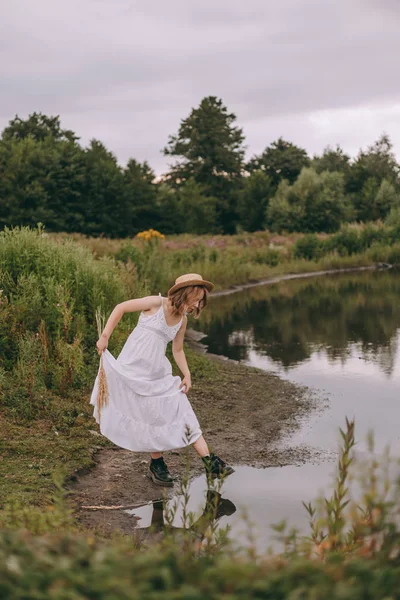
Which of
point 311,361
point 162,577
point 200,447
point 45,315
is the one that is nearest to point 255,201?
point 311,361

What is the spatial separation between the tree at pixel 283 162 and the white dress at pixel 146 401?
65058 millimetres

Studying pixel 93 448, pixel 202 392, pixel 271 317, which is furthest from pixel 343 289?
pixel 93 448

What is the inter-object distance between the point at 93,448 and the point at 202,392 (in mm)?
2840

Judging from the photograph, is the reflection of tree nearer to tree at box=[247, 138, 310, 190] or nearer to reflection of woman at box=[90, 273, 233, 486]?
reflection of woman at box=[90, 273, 233, 486]

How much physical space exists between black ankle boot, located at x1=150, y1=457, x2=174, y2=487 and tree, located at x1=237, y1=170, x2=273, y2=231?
56869 millimetres

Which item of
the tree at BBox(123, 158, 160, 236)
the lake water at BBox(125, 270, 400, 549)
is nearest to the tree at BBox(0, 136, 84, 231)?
the tree at BBox(123, 158, 160, 236)

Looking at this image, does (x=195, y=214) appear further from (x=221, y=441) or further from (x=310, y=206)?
(x=221, y=441)

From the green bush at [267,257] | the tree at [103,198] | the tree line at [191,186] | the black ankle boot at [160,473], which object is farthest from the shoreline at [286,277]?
the tree at [103,198]

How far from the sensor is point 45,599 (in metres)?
1.71

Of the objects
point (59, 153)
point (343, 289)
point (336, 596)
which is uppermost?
point (59, 153)

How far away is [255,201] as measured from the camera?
6319 cm

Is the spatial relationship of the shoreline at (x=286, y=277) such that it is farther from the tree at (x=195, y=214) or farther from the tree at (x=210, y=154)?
the tree at (x=210, y=154)

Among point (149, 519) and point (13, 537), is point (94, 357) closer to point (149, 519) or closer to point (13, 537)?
point (149, 519)

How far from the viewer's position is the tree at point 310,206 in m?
52.2
